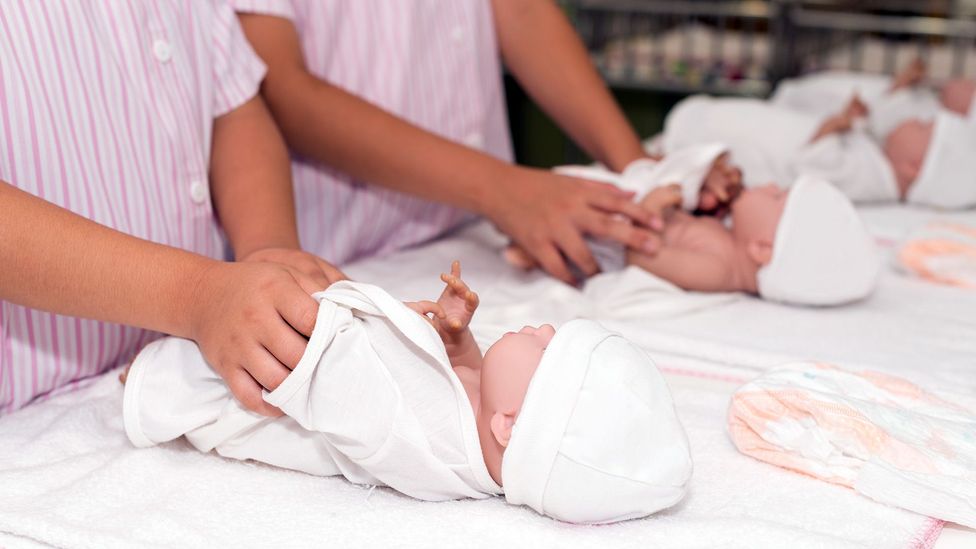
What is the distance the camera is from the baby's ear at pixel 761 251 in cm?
127

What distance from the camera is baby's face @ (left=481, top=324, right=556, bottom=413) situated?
0.77 m

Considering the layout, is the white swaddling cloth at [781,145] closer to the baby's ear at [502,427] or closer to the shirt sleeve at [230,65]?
the shirt sleeve at [230,65]

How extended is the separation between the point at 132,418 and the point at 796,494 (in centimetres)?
52

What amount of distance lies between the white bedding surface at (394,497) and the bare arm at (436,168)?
0.17m

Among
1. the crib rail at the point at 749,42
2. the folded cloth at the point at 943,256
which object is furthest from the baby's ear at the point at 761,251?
the crib rail at the point at 749,42

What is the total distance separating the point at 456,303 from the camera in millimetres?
855

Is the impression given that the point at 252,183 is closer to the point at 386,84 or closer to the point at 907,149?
the point at 386,84

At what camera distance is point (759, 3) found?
273 cm

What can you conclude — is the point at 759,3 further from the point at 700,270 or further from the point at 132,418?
the point at 132,418

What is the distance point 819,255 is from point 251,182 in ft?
2.18

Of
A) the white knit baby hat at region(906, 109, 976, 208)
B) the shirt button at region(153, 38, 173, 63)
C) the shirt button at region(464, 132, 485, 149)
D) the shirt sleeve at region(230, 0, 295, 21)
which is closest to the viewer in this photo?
the shirt button at region(153, 38, 173, 63)

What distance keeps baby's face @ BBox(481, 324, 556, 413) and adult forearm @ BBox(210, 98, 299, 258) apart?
1.02ft

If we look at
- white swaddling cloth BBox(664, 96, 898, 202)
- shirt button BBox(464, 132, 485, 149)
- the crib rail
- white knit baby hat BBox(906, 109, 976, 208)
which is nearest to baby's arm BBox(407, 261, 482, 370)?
shirt button BBox(464, 132, 485, 149)

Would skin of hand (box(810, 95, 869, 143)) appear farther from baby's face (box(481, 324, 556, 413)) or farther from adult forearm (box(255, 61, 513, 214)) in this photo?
baby's face (box(481, 324, 556, 413))
